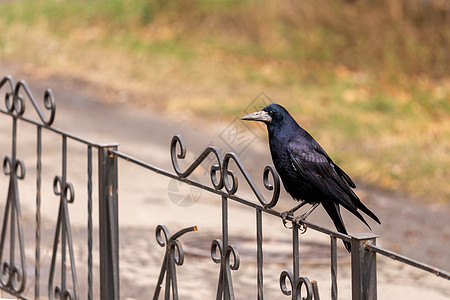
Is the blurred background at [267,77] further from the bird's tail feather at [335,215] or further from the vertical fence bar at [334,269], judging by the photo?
the vertical fence bar at [334,269]

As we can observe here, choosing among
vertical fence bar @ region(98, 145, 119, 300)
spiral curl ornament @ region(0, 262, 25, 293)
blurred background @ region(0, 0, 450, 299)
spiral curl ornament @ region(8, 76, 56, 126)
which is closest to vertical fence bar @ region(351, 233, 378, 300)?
vertical fence bar @ region(98, 145, 119, 300)

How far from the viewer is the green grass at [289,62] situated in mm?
10148

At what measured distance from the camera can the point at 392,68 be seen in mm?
13070

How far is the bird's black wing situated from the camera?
3520 mm

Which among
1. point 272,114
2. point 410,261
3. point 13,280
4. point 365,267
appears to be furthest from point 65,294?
point 410,261

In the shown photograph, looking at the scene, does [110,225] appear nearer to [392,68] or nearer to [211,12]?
[392,68]

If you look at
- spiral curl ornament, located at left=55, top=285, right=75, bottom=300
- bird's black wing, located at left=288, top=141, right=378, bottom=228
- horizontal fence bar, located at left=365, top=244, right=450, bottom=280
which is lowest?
horizontal fence bar, located at left=365, top=244, right=450, bottom=280

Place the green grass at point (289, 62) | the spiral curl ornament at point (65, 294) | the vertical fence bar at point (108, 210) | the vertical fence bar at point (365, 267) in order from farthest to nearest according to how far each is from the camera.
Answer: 1. the green grass at point (289, 62)
2. the spiral curl ornament at point (65, 294)
3. the vertical fence bar at point (108, 210)
4. the vertical fence bar at point (365, 267)

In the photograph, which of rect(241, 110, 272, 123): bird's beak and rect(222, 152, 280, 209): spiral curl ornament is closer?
rect(222, 152, 280, 209): spiral curl ornament

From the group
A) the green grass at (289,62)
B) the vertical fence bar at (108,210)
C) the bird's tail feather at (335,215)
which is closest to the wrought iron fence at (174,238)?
the vertical fence bar at (108,210)

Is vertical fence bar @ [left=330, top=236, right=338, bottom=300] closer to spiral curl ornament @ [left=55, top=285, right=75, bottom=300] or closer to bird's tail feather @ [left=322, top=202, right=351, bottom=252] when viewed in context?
bird's tail feather @ [left=322, top=202, right=351, bottom=252]

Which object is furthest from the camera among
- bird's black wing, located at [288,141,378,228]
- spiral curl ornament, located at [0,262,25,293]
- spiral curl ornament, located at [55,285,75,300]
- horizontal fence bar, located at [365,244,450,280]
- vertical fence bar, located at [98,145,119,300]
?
spiral curl ornament, located at [0,262,25,293]

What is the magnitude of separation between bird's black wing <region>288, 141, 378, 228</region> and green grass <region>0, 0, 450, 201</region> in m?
5.16

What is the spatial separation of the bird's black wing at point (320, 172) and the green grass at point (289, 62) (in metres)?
5.16
